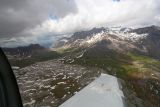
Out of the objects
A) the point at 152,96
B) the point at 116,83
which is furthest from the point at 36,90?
the point at 116,83

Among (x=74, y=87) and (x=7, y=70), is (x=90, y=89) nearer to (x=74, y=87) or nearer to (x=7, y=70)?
(x=7, y=70)

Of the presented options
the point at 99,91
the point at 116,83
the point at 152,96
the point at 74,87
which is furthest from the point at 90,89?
the point at 152,96

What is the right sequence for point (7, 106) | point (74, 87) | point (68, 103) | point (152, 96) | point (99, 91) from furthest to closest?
point (152, 96) < point (74, 87) < point (99, 91) < point (68, 103) < point (7, 106)

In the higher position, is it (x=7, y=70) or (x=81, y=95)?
(x=7, y=70)

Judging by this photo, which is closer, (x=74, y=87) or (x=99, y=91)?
(x=99, y=91)

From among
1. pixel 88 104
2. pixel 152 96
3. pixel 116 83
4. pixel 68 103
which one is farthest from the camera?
pixel 152 96

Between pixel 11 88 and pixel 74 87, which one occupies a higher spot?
pixel 11 88

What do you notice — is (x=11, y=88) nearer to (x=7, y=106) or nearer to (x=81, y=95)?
(x=7, y=106)

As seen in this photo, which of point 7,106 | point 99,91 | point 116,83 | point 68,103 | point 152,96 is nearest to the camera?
point 7,106

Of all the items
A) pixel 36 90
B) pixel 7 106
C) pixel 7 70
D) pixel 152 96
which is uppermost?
pixel 7 70
